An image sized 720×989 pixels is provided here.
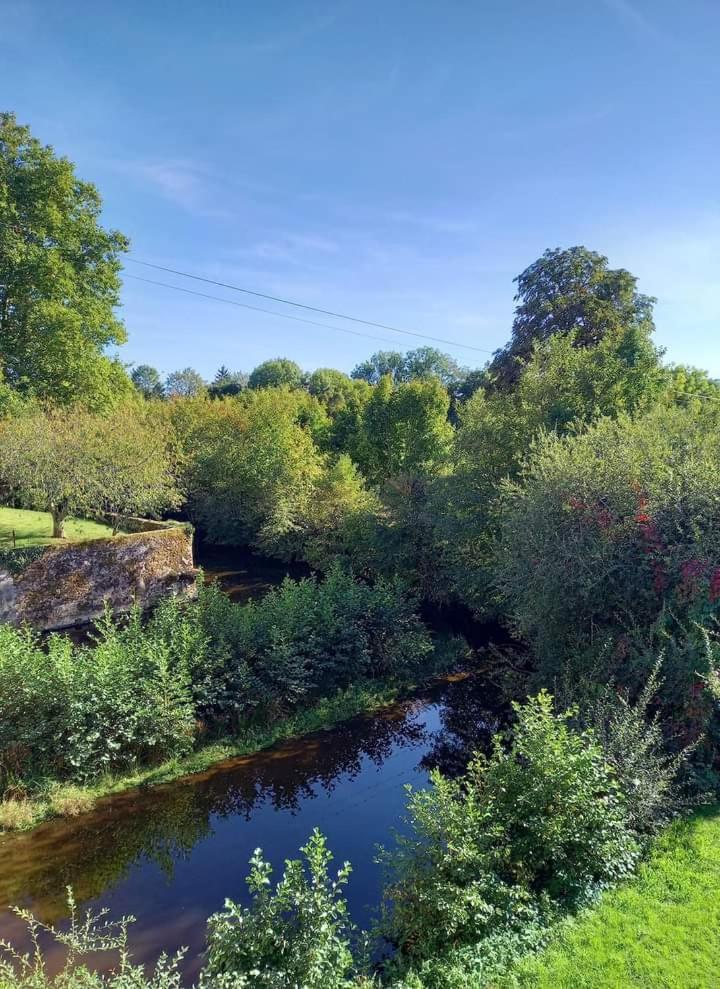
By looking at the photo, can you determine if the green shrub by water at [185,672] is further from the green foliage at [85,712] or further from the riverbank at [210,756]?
the riverbank at [210,756]

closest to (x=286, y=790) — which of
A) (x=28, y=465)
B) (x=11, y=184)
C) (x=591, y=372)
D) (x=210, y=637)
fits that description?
(x=210, y=637)

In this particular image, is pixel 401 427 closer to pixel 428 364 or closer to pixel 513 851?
pixel 513 851

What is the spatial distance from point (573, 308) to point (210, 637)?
20.0 m

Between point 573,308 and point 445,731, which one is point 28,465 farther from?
point 573,308

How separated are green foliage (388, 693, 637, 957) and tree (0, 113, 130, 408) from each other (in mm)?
19157

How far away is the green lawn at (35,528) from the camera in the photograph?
54.4 feet

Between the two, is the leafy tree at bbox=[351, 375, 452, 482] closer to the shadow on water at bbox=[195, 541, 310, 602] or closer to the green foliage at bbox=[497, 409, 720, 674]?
the shadow on water at bbox=[195, 541, 310, 602]

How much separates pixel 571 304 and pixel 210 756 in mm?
21718

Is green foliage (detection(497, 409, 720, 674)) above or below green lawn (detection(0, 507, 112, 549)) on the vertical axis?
above

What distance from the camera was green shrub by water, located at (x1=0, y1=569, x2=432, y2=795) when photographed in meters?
9.83

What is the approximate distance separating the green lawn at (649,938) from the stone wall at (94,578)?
1254 cm

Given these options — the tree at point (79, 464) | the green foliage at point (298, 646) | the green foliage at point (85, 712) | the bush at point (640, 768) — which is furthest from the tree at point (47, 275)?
the bush at point (640, 768)

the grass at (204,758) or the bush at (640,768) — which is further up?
the bush at (640,768)

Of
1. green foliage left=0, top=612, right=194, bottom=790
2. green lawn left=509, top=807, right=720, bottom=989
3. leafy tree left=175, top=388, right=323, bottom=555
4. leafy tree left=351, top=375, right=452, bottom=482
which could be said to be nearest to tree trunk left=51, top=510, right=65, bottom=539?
green foliage left=0, top=612, right=194, bottom=790
